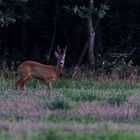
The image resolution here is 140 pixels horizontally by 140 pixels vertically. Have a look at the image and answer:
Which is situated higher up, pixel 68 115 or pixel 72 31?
pixel 72 31

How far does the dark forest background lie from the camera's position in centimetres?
2730

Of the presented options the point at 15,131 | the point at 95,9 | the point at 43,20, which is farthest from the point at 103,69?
the point at 15,131

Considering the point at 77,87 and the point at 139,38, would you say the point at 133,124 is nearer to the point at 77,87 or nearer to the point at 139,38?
the point at 77,87

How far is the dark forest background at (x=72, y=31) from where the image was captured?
27.3 m

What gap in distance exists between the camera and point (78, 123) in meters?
12.8

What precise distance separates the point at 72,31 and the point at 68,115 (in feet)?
60.7

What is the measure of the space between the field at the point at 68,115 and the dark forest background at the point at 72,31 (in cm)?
618

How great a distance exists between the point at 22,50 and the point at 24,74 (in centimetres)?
1109

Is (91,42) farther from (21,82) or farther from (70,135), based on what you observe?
(70,135)

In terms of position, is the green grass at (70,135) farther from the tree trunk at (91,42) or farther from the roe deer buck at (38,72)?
the tree trunk at (91,42)

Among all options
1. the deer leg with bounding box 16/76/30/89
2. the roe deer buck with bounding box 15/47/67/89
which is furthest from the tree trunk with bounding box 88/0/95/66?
the deer leg with bounding box 16/76/30/89

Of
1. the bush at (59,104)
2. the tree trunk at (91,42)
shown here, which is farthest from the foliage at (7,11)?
the bush at (59,104)

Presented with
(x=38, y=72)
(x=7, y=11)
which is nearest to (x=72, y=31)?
(x=7, y=11)

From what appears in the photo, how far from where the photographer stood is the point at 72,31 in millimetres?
32281
